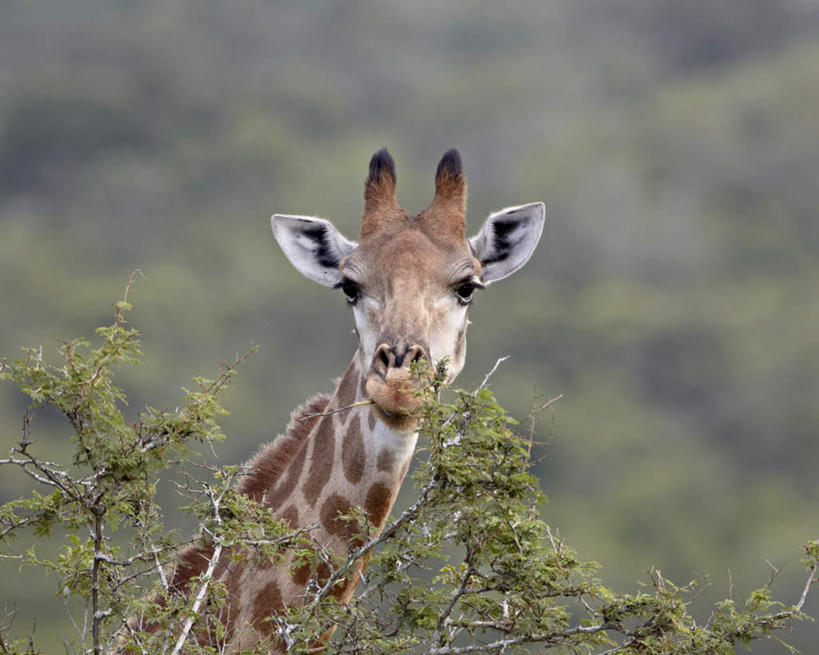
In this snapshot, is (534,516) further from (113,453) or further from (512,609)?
(113,453)

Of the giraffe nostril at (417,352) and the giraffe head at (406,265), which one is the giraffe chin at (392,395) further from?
the giraffe nostril at (417,352)

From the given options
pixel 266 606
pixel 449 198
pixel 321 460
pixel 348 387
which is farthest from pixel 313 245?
pixel 266 606

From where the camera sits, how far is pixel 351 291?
8938 mm

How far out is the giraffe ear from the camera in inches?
381

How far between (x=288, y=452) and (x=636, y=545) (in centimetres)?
7862

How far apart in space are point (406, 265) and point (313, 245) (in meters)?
1.38

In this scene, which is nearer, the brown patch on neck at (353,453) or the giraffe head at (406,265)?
the giraffe head at (406,265)

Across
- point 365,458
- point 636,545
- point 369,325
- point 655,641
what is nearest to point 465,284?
point 369,325

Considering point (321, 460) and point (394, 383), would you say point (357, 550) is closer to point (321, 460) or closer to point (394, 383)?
point (394, 383)

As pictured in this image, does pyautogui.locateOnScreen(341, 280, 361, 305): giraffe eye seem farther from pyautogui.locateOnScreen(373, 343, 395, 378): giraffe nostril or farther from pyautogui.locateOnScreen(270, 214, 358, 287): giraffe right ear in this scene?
pyautogui.locateOnScreen(373, 343, 395, 378): giraffe nostril

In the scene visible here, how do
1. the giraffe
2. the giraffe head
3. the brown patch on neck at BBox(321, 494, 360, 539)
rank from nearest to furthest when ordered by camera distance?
the giraffe head, the giraffe, the brown patch on neck at BBox(321, 494, 360, 539)

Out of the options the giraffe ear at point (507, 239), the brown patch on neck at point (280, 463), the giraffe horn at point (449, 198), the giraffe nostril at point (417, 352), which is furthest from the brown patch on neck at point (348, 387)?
the giraffe ear at point (507, 239)

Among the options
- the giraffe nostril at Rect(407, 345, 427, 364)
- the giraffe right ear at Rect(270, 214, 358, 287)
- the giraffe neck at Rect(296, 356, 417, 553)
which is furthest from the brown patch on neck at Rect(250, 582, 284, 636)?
the giraffe right ear at Rect(270, 214, 358, 287)

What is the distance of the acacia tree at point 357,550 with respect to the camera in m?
6.04
